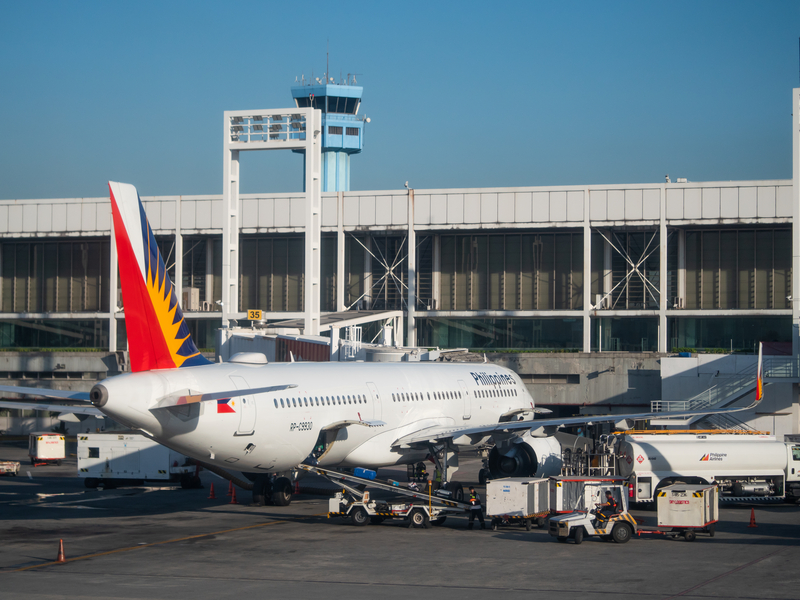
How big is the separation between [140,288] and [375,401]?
10.5 meters

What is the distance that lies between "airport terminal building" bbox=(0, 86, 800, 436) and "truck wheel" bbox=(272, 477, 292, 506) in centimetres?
2919

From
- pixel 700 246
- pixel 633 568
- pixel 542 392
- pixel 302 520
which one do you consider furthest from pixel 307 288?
pixel 633 568

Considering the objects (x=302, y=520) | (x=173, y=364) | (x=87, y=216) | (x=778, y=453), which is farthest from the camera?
(x=87, y=216)

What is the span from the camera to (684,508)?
83.5 ft

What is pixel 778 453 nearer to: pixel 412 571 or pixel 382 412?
pixel 382 412

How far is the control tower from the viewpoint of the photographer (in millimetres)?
136625

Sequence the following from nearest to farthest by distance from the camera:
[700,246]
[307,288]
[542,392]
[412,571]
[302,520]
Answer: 1. [412,571]
2. [302,520]
3. [307,288]
4. [542,392]
5. [700,246]

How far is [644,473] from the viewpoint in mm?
31328

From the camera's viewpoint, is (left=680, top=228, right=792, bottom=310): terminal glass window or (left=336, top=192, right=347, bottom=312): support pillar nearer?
(left=680, top=228, right=792, bottom=310): terminal glass window

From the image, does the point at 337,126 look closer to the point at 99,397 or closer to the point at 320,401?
the point at 320,401

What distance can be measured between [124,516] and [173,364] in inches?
309

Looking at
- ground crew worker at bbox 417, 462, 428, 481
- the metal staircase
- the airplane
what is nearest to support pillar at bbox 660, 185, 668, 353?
the metal staircase

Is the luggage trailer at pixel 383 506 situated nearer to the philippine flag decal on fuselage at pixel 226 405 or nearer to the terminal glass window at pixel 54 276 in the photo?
the philippine flag decal on fuselage at pixel 226 405

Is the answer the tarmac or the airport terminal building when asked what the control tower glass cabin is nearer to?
the airport terminal building
